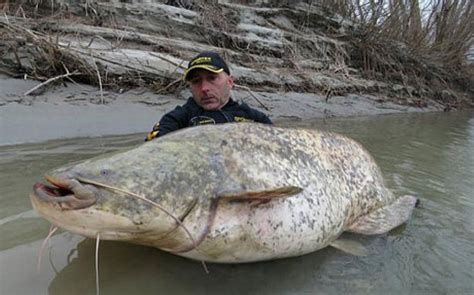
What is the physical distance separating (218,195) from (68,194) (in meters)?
0.62

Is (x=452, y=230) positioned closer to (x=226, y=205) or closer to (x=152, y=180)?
(x=226, y=205)

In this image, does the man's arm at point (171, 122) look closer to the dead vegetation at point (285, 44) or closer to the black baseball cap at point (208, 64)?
the black baseball cap at point (208, 64)

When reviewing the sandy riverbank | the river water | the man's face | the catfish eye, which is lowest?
the sandy riverbank

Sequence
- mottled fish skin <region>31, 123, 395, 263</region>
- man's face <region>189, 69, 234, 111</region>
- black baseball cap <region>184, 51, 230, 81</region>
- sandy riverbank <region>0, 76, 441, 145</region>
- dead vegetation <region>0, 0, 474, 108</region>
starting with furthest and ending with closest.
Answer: dead vegetation <region>0, 0, 474, 108</region> → sandy riverbank <region>0, 76, 441, 145</region> → man's face <region>189, 69, 234, 111</region> → black baseball cap <region>184, 51, 230, 81</region> → mottled fish skin <region>31, 123, 395, 263</region>

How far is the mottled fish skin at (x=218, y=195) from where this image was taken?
5.68 feet

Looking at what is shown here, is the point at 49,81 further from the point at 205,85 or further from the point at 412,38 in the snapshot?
the point at 412,38

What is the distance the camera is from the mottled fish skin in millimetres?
1731

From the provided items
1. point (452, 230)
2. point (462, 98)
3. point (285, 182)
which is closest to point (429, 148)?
point (452, 230)

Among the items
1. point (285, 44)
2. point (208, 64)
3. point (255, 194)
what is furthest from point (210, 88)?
point (285, 44)

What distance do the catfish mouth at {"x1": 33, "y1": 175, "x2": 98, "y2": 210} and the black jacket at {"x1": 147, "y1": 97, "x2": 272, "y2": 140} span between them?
4.70 ft

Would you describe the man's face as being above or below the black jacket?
above

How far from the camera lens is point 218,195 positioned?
1.93 m

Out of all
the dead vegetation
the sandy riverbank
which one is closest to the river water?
the sandy riverbank

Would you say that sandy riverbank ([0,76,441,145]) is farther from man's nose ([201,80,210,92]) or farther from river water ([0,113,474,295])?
man's nose ([201,80,210,92])
